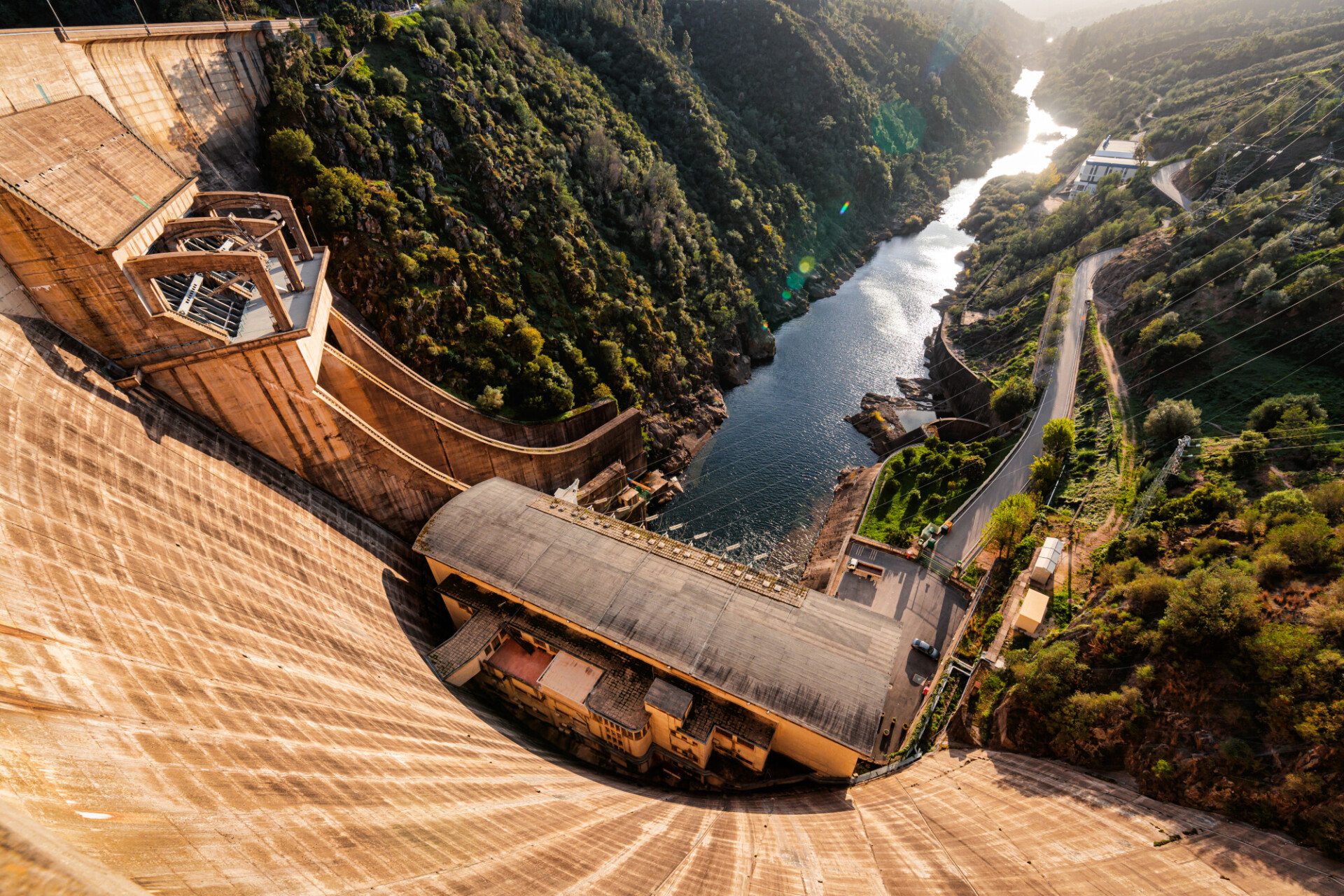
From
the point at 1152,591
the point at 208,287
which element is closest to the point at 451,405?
the point at 208,287

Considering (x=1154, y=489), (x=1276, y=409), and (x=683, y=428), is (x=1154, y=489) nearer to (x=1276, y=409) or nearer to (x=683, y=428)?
(x=1276, y=409)

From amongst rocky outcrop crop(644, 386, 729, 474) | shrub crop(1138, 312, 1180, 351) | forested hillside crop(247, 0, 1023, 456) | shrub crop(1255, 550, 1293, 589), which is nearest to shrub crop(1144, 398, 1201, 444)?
shrub crop(1138, 312, 1180, 351)

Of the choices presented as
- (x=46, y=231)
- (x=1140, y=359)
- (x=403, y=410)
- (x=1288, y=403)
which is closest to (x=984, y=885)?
(x=1288, y=403)

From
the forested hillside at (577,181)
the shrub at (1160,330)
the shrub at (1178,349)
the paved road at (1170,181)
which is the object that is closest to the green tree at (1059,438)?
the shrub at (1178,349)

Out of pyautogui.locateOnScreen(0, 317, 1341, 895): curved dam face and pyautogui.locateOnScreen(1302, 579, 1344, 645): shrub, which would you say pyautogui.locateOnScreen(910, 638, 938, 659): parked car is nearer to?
pyautogui.locateOnScreen(0, 317, 1341, 895): curved dam face

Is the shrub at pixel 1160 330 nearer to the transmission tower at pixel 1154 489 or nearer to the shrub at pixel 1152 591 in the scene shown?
the transmission tower at pixel 1154 489

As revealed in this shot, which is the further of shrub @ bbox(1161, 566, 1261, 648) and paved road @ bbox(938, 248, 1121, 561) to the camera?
paved road @ bbox(938, 248, 1121, 561)

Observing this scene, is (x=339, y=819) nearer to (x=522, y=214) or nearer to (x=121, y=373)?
(x=121, y=373)
